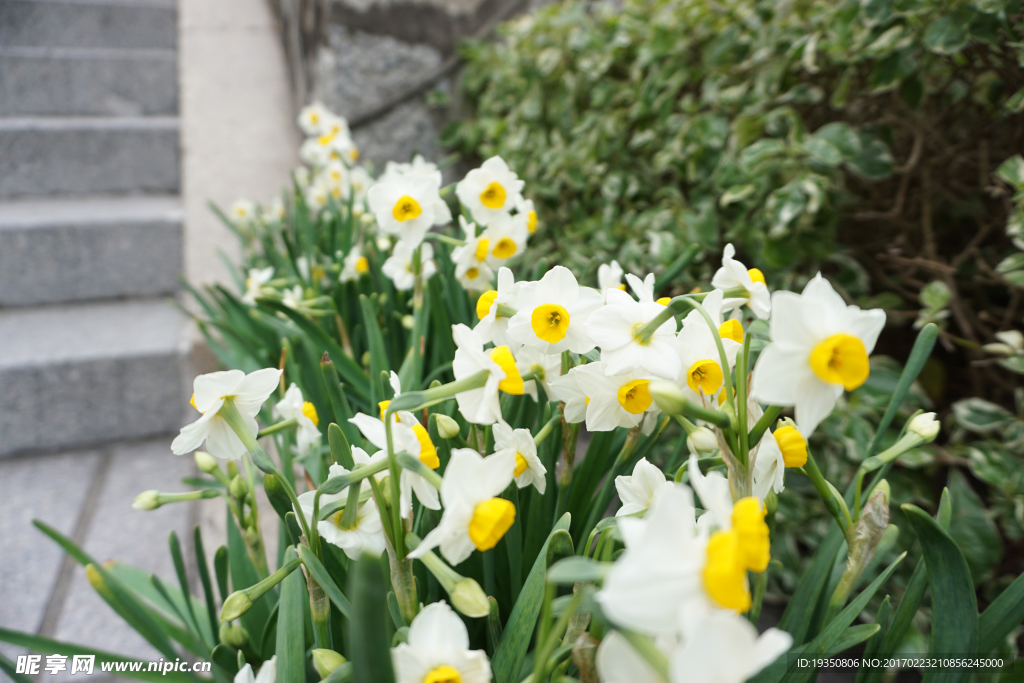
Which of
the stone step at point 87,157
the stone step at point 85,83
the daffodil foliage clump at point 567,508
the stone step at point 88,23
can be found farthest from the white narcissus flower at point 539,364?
the stone step at point 88,23

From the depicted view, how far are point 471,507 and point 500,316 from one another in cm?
18

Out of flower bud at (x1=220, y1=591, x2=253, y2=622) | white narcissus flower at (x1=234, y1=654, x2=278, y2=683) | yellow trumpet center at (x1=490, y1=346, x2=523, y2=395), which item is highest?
yellow trumpet center at (x1=490, y1=346, x2=523, y2=395)

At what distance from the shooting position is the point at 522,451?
447 millimetres

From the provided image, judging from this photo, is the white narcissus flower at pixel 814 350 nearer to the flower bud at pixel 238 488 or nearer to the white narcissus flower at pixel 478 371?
the white narcissus flower at pixel 478 371

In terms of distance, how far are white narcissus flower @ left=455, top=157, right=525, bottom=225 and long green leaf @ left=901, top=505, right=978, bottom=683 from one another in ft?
1.74

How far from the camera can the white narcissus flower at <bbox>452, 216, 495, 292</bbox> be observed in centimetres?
75

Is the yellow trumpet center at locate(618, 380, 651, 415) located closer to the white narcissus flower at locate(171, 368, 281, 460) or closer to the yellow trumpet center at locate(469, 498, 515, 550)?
the yellow trumpet center at locate(469, 498, 515, 550)

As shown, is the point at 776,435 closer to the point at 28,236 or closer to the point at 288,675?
the point at 288,675

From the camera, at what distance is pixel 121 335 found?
158cm


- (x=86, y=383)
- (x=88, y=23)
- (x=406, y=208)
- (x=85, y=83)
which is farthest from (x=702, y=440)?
(x=88, y=23)

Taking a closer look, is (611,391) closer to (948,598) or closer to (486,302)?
(486,302)

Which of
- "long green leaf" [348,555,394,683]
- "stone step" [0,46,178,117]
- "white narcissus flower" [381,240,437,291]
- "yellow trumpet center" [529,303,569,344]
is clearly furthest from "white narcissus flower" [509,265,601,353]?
"stone step" [0,46,178,117]

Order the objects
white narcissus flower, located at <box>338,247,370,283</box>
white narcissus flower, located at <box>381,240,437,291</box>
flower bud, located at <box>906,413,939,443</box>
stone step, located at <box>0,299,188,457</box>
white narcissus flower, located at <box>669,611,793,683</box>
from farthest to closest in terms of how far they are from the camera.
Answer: stone step, located at <box>0,299,188,457</box>
white narcissus flower, located at <box>338,247,370,283</box>
white narcissus flower, located at <box>381,240,437,291</box>
flower bud, located at <box>906,413,939,443</box>
white narcissus flower, located at <box>669,611,793,683</box>

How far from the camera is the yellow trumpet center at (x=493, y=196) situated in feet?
2.42
